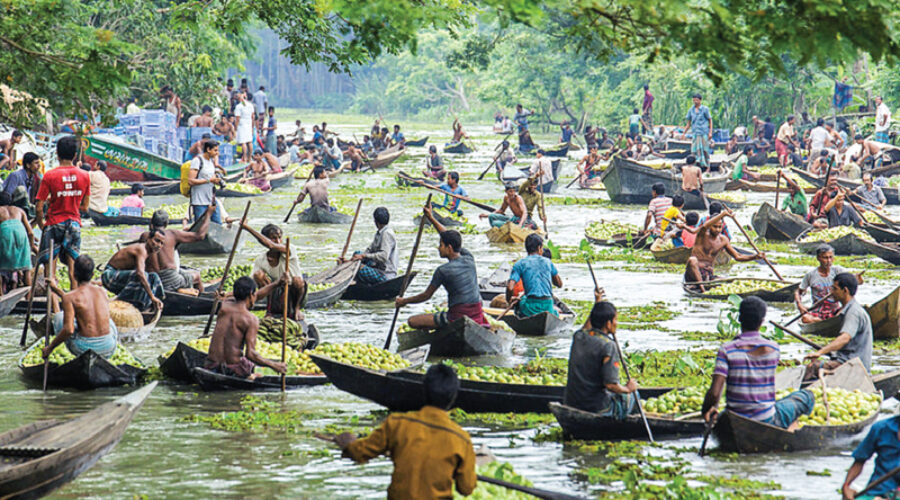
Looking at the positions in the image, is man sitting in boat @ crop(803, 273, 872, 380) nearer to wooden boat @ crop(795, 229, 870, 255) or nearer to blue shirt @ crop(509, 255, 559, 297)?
blue shirt @ crop(509, 255, 559, 297)

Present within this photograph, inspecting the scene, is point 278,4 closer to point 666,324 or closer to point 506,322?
point 506,322

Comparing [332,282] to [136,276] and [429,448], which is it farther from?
[429,448]

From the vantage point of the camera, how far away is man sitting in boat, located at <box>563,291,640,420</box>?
8508 mm

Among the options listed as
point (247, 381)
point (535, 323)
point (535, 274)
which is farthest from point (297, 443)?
point (535, 323)

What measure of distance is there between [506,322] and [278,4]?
4929 millimetres

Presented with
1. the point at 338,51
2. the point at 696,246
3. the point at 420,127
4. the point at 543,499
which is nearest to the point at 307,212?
the point at 696,246

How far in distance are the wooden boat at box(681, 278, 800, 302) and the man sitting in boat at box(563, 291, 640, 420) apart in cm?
734

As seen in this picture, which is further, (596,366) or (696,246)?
(696,246)

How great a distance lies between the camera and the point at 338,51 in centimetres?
1180

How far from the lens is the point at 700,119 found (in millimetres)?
31172

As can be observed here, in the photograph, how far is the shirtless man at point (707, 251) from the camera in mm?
16328

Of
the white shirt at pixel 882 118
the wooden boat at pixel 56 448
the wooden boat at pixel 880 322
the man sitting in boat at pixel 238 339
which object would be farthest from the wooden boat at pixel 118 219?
the white shirt at pixel 882 118

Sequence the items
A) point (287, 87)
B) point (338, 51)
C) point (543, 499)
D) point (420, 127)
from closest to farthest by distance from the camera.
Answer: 1. point (543, 499)
2. point (338, 51)
3. point (420, 127)
4. point (287, 87)

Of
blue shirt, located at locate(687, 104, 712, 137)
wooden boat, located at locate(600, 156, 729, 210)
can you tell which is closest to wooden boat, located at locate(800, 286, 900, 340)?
wooden boat, located at locate(600, 156, 729, 210)
